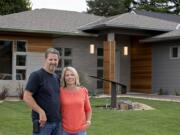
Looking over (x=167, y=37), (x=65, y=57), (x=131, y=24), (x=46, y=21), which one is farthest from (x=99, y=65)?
(x=167, y=37)

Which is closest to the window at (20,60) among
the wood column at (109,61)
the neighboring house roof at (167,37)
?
the wood column at (109,61)

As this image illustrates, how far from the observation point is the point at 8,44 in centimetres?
1962

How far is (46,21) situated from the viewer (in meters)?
21.7

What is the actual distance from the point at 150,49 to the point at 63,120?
727 inches

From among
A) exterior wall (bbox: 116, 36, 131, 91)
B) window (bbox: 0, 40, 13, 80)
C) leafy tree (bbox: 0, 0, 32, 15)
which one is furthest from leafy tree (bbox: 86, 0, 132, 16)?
window (bbox: 0, 40, 13, 80)

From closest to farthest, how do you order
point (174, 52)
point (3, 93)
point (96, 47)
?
point (3, 93), point (174, 52), point (96, 47)

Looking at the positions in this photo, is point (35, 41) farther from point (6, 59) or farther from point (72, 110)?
point (72, 110)

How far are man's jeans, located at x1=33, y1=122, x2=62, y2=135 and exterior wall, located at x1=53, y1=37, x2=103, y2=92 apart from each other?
16.6m

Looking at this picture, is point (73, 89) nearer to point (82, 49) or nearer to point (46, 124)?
point (46, 124)

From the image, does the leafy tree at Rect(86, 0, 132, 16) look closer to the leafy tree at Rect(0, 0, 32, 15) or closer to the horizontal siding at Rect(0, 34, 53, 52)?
the leafy tree at Rect(0, 0, 32, 15)

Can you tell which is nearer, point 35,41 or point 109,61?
point 35,41

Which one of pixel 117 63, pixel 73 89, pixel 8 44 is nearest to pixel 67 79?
pixel 73 89

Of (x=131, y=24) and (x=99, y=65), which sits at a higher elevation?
(x=131, y=24)

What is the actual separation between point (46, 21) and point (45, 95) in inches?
676
